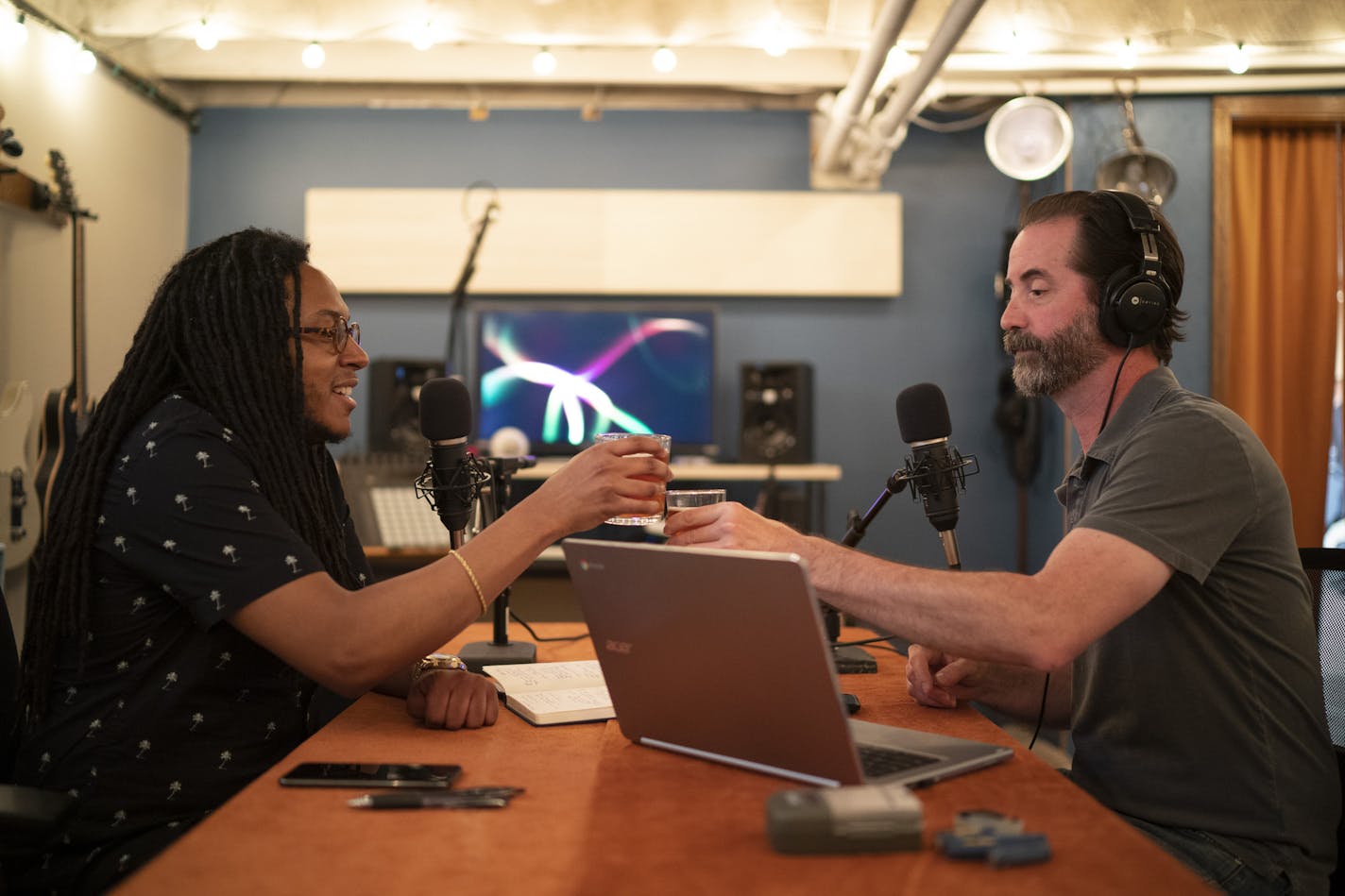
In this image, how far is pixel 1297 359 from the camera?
4926 mm

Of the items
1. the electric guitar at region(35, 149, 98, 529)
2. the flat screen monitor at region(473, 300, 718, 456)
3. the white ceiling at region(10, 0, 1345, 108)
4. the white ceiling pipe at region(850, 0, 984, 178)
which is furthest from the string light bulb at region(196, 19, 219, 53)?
the white ceiling pipe at region(850, 0, 984, 178)

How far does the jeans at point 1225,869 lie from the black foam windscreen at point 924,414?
24.5 inches

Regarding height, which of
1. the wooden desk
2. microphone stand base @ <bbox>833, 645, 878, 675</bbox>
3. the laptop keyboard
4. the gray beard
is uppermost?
the gray beard

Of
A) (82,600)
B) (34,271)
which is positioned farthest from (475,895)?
(34,271)

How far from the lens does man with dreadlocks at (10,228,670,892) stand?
54.0 inches

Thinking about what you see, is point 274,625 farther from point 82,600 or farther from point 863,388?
point 863,388

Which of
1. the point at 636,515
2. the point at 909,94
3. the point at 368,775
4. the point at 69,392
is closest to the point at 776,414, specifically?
the point at 909,94

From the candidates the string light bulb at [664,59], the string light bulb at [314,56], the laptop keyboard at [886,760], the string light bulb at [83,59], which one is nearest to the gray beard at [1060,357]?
the laptop keyboard at [886,760]

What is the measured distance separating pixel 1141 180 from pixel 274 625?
4.25m

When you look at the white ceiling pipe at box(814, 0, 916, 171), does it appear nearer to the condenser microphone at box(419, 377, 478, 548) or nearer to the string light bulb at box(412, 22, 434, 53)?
the string light bulb at box(412, 22, 434, 53)

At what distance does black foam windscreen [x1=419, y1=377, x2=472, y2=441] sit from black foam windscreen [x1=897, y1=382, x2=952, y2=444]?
68 centimetres

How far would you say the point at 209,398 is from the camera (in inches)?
61.4

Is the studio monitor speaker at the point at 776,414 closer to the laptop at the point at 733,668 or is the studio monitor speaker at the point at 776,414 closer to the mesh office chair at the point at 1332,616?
the mesh office chair at the point at 1332,616

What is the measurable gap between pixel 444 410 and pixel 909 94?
3.04m
